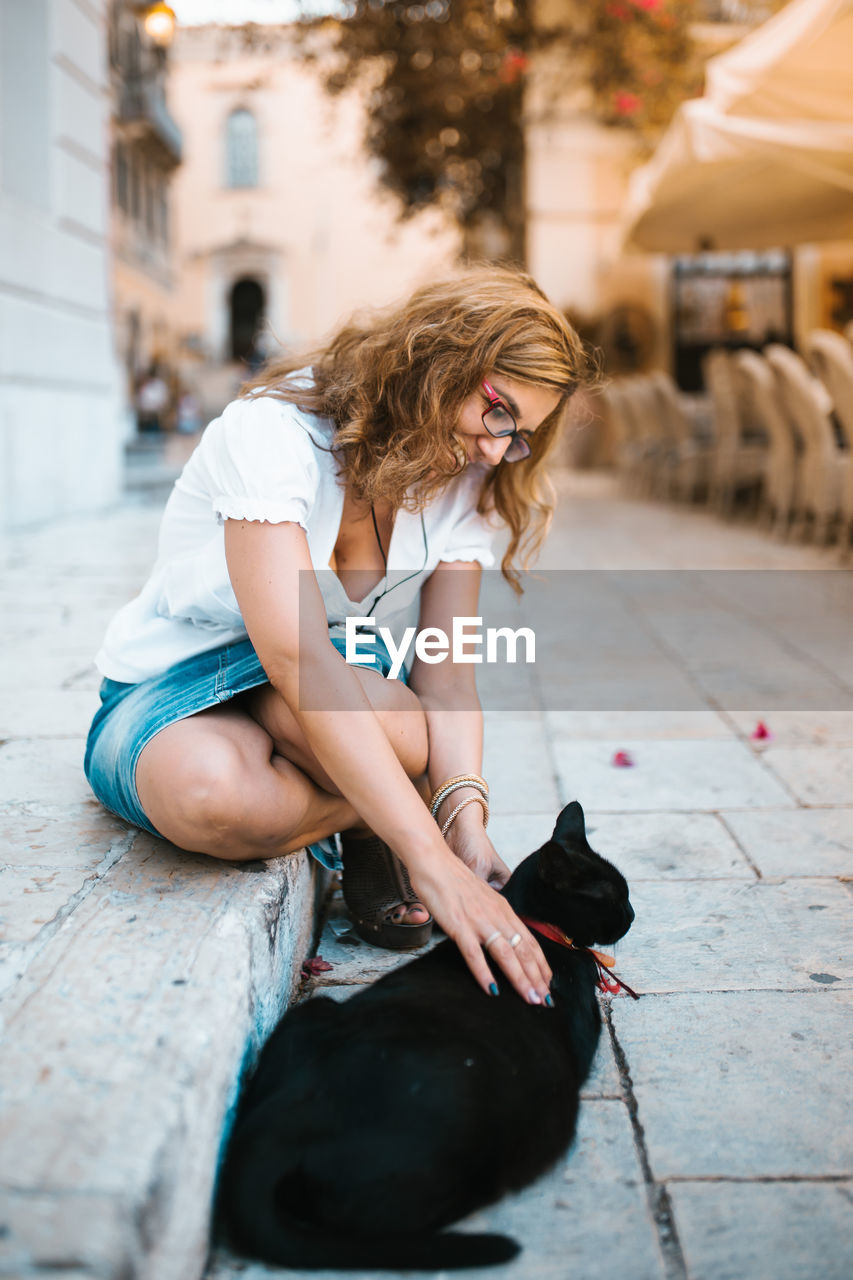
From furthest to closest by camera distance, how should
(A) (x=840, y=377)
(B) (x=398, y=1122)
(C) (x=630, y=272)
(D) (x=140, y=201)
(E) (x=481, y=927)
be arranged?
(D) (x=140, y=201) < (C) (x=630, y=272) < (A) (x=840, y=377) < (E) (x=481, y=927) < (B) (x=398, y=1122)

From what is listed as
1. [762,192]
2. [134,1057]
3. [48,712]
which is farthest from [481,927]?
[762,192]

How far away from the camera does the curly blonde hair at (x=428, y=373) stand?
1.83m

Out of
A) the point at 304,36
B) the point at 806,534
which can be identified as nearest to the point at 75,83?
the point at 304,36

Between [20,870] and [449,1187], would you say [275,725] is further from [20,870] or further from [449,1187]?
[449,1187]

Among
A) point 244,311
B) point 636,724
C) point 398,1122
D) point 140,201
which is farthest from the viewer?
point 244,311

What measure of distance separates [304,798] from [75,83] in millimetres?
7746

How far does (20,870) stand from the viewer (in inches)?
71.3

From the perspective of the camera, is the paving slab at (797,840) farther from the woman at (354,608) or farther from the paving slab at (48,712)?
the paving slab at (48,712)

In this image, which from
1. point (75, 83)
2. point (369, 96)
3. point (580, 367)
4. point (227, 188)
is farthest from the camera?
point (227, 188)

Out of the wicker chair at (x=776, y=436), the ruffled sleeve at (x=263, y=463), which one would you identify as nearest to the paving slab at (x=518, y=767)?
the ruffled sleeve at (x=263, y=463)

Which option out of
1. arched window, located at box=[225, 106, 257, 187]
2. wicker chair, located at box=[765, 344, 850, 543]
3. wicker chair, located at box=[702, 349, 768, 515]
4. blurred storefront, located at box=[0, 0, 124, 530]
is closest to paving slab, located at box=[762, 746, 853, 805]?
wicker chair, located at box=[765, 344, 850, 543]

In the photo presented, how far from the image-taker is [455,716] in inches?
81.2

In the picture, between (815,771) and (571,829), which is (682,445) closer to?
(815,771)

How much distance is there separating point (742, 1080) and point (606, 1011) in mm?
267
